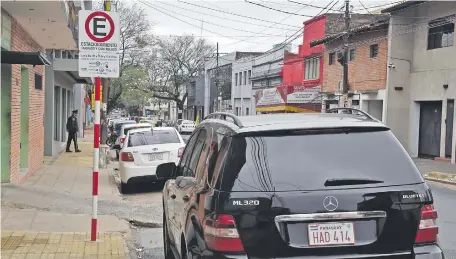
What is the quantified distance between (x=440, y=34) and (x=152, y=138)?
54.0ft

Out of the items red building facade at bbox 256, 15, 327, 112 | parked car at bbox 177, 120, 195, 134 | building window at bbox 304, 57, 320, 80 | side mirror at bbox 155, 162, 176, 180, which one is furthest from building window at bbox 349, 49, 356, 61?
side mirror at bbox 155, 162, 176, 180

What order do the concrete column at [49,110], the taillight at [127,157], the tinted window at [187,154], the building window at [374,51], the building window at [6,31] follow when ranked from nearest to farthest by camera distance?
the tinted window at [187,154] < the building window at [6,31] < the taillight at [127,157] < the concrete column at [49,110] < the building window at [374,51]

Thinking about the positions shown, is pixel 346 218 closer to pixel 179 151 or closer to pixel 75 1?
pixel 179 151

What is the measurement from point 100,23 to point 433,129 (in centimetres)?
2109

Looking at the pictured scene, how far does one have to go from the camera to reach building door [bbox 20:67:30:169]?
13.2 meters

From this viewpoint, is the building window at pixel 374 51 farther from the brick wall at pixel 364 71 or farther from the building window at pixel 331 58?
the building window at pixel 331 58

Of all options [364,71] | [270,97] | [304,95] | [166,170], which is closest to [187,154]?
[166,170]

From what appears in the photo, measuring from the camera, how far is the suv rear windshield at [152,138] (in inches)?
523

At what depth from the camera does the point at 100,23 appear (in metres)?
7.17

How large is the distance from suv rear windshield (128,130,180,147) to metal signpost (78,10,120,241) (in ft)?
19.8

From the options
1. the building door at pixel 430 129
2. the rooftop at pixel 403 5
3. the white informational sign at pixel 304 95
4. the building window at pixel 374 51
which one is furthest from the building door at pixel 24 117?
the white informational sign at pixel 304 95

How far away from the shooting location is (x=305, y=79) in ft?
128

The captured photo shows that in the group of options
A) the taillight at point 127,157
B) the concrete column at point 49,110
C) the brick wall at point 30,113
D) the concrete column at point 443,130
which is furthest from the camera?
the concrete column at point 443,130

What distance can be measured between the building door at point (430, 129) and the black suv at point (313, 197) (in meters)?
22.1
